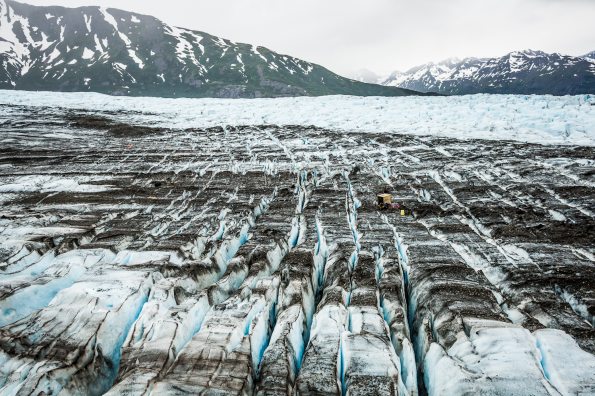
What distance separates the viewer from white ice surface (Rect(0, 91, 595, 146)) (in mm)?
18672

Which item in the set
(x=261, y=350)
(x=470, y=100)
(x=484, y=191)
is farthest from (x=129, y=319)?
(x=470, y=100)

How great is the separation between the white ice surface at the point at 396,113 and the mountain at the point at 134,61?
89271mm

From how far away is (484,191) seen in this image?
396 inches

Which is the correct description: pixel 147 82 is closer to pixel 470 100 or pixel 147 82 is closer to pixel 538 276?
pixel 470 100

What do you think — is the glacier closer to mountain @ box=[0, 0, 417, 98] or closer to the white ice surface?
the white ice surface

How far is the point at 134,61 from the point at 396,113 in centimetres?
13720

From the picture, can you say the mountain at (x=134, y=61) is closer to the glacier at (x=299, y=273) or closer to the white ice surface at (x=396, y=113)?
the white ice surface at (x=396, y=113)

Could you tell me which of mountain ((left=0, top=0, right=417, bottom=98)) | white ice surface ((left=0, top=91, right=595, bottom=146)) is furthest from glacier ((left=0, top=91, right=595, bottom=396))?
mountain ((left=0, top=0, right=417, bottom=98))

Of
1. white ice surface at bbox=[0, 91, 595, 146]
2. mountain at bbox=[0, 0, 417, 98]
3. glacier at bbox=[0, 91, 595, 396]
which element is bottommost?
glacier at bbox=[0, 91, 595, 396]

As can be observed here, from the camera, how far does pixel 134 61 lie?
129 metres

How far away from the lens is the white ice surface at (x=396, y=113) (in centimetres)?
1867

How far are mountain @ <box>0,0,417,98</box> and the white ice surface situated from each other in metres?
89.3

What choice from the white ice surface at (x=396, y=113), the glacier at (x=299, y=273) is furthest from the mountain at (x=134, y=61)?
the glacier at (x=299, y=273)

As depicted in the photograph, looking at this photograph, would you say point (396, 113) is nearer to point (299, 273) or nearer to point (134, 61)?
point (299, 273)
